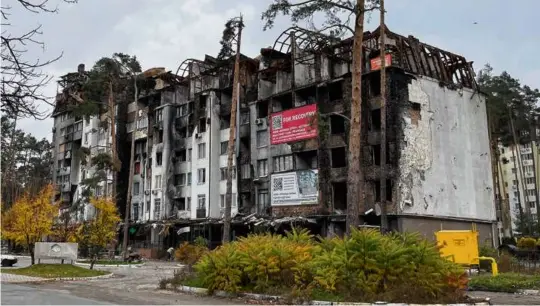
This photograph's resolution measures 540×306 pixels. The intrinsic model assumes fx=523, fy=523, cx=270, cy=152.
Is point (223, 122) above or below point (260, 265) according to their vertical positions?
above

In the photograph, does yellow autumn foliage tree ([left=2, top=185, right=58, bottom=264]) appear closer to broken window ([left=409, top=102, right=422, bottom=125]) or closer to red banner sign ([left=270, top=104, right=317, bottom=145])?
red banner sign ([left=270, top=104, right=317, bottom=145])

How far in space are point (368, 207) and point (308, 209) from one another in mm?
5775

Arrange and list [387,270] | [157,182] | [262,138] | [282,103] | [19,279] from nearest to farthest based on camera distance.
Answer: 1. [387,270]
2. [19,279]
3. [282,103]
4. [262,138]
5. [157,182]

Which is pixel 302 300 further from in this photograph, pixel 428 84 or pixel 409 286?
pixel 428 84

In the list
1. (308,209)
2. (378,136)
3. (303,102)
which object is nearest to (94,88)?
(303,102)

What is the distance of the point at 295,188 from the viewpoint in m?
47.2

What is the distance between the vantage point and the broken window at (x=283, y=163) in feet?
161

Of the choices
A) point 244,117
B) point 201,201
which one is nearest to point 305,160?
point 244,117

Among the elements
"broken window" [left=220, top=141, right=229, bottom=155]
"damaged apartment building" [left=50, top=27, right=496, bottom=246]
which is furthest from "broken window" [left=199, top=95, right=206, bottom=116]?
"broken window" [left=220, top=141, right=229, bottom=155]

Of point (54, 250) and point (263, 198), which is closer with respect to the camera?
point (54, 250)

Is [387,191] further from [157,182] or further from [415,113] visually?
[157,182]

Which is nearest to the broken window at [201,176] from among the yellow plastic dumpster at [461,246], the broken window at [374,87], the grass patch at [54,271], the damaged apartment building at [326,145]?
the damaged apartment building at [326,145]

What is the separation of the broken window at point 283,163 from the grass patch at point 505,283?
30548mm

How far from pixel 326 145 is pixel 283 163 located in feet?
17.6
